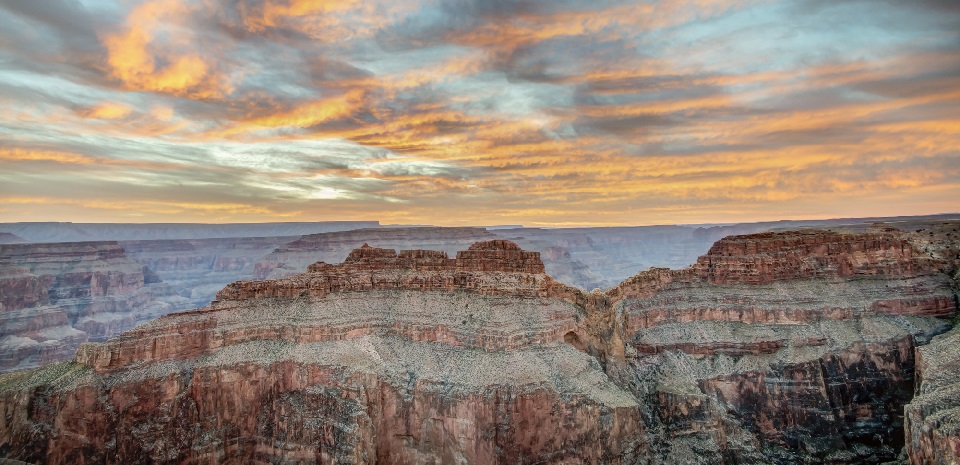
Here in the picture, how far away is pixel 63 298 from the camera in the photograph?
11931 cm

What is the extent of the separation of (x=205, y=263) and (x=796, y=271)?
650 ft

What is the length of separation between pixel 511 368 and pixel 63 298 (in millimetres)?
128171

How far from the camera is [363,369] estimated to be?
4056 centimetres

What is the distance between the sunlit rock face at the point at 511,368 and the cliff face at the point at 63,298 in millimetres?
67383

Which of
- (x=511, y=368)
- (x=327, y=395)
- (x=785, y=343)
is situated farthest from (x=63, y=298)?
(x=785, y=343)

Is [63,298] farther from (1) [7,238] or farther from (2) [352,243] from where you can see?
(1) [7,238]

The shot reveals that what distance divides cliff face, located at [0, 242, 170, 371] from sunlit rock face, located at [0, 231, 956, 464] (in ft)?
221

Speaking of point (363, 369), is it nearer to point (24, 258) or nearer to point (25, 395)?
point (25, 395)

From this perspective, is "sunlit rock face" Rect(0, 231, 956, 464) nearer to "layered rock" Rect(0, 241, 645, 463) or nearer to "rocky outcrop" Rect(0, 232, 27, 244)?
"layered rock" Rect(0, 241, 645, 463)

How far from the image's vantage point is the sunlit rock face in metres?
37.5

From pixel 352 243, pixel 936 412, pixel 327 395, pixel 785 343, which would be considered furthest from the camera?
pixel 352 243

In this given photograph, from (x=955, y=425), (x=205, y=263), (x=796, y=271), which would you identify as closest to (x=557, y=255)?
(x=796, y=271)

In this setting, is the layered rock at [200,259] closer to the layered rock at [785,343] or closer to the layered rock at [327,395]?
the layered rock at [327,395]

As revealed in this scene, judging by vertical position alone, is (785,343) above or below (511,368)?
above
